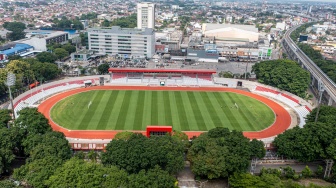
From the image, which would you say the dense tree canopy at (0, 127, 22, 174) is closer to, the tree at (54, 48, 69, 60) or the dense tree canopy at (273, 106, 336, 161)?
the dense tree canopy at (273, 106, 336, 161)

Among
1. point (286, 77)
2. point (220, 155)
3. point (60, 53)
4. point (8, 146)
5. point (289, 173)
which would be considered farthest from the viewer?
point (60, 53)

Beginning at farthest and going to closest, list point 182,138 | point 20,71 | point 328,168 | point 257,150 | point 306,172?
1. point 20,71
2. point 182,138
3. point 328,168
4. point 257,150
5. point 306,172

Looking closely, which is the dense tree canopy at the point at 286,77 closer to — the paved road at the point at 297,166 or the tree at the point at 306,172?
the paved road at the point at 297,166

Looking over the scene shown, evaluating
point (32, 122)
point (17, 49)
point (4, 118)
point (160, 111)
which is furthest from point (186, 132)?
point (17, 49)

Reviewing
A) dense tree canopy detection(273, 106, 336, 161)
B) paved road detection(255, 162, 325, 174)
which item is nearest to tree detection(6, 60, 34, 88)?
paved road detection(255, 162, 325, 174)

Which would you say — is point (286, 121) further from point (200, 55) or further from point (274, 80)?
point (200, 55)

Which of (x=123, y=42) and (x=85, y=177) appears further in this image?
(x=123, y=42)

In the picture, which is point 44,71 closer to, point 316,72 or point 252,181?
point 252,181
